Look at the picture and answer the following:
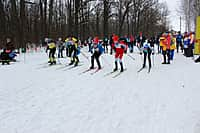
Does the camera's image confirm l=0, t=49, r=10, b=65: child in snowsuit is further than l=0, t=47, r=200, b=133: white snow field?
Yes

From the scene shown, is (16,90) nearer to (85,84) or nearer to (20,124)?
(85,84)

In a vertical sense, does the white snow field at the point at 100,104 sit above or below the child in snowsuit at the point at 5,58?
below

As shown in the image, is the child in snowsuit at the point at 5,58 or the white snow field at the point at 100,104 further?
the child in snowsuit at the point at 5,58

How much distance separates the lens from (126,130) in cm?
668

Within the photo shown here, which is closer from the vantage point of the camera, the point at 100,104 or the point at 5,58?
the point at 100,104

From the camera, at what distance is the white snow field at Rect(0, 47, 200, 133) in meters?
6.97

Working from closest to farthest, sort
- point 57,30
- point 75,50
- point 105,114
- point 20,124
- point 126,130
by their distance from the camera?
point 126,130
point 20,124
point 105,114
point 75,50
point 57,30

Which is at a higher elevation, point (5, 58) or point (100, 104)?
point (5, 58)

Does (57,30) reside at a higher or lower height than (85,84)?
higher

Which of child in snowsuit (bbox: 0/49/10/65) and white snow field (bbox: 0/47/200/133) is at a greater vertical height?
child in snowsuit (bbox: 0/49/10/65)

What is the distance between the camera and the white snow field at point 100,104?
22.9ft

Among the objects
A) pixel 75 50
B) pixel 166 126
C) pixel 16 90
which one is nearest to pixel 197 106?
pixel 166 126

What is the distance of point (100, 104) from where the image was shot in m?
9.03

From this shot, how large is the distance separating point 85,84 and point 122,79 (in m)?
2.00
